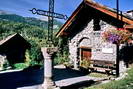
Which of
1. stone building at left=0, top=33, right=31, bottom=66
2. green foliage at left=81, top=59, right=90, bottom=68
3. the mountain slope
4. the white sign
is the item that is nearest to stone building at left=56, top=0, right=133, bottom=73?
the white sign

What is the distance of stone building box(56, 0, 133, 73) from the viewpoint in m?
14.4

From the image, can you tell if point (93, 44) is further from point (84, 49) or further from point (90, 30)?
point (84, 49)

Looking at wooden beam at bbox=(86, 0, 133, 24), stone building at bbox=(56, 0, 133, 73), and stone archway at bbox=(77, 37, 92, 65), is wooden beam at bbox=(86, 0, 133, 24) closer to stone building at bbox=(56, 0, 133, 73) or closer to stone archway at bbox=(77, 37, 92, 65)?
stone building at bbox=(56, 0, 133, 73)

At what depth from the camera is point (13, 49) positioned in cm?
2383

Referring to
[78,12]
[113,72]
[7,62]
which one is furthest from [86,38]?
[7,62]

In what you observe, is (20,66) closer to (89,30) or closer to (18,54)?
(18,54)

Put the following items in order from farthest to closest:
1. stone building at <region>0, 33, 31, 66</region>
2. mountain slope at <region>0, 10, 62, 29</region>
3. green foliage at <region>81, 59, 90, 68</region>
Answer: stone building at <region>0, 33, 31, 66</region> → green foliage at <region>81, 59, 90, 68</region> → mountain slope at <region>0, 10, 62, 29</region>

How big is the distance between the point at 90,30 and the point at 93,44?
108 centimetres

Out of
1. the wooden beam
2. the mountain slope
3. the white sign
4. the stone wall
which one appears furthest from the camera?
Result: the stone wall

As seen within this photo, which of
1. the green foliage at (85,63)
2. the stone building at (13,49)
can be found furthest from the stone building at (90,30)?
the stone building at (13,49)

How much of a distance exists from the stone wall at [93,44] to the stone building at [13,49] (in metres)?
8.59

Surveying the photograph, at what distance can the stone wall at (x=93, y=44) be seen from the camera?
14.7 metres

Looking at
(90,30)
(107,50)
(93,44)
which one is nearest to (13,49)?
(90,30)

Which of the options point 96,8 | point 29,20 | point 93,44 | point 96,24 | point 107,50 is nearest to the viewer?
point 29,20
